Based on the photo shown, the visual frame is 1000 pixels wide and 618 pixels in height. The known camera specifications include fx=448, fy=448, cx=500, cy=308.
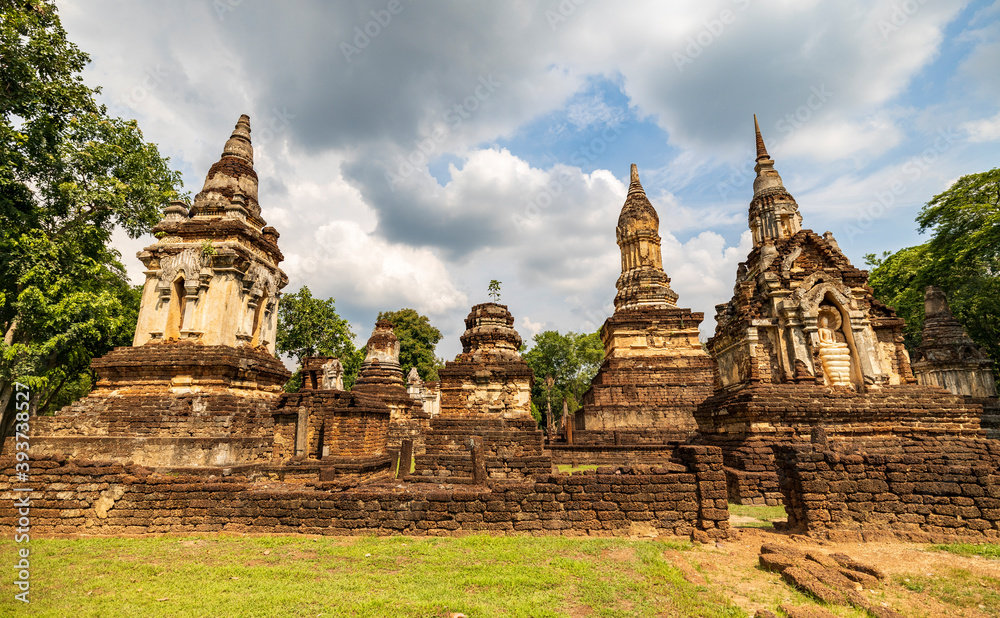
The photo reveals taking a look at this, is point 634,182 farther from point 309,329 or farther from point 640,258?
point 309,329

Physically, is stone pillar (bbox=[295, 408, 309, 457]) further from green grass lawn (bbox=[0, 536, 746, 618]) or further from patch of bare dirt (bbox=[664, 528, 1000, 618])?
patch of bare dirt (bbox=[664, 528, 1000, 618])

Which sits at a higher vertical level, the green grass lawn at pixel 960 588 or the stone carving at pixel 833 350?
the stone carving at pixel 833 350

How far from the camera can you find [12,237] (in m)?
8.79

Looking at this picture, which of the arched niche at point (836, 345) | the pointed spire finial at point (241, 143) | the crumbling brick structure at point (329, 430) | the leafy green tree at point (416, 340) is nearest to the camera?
the crumbling brick structure at point (329, 430)

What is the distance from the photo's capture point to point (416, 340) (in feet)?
150

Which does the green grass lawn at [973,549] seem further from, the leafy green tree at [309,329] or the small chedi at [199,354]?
the leafy green tree at [309,329]

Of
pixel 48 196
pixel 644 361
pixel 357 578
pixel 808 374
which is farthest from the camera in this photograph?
pixel 644 361

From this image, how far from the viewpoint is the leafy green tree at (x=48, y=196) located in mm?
8859

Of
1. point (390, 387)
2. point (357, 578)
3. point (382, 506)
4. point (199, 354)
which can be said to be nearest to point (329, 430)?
point (199, 354)

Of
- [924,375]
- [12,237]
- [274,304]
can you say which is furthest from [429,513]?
[924,375]

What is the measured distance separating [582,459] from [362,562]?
12167 mm

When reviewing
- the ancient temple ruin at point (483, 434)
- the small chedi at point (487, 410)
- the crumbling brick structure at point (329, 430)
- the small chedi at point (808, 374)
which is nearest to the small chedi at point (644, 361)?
the ancient temple ruin at point (483, 434)

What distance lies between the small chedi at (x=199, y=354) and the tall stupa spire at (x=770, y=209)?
54.1 feet

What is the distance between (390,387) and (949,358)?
26.6 m
